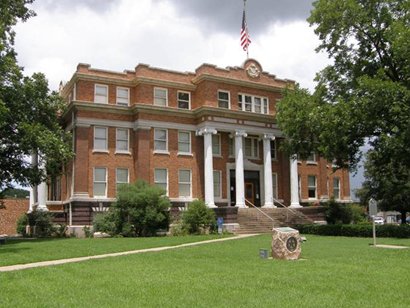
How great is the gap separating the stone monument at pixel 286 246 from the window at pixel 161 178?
69.1 ft

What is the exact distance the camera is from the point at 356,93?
28641mm

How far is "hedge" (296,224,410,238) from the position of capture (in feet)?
86.1

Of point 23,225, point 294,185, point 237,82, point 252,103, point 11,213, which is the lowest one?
point 23,225

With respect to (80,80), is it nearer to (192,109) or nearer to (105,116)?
(105,116)

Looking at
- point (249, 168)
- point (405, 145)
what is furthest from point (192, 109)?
point (405, 145)

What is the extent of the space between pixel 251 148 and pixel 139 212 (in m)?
13.6

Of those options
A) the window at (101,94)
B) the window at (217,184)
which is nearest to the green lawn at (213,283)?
the window at (101,94)

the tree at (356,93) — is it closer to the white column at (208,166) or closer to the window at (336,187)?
the white column at (208,166)

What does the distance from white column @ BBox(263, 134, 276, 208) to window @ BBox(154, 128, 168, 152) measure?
754 cm

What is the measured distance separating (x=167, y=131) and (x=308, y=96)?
10.5m

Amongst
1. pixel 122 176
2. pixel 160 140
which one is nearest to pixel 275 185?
pixel 160 140

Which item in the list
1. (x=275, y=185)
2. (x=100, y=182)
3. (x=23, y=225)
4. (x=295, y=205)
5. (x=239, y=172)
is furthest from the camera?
(x=275, y=185)

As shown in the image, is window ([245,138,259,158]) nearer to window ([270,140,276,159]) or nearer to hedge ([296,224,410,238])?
window ([270,140,276,159])

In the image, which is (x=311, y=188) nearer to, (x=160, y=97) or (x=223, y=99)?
(x=223, y=99)
